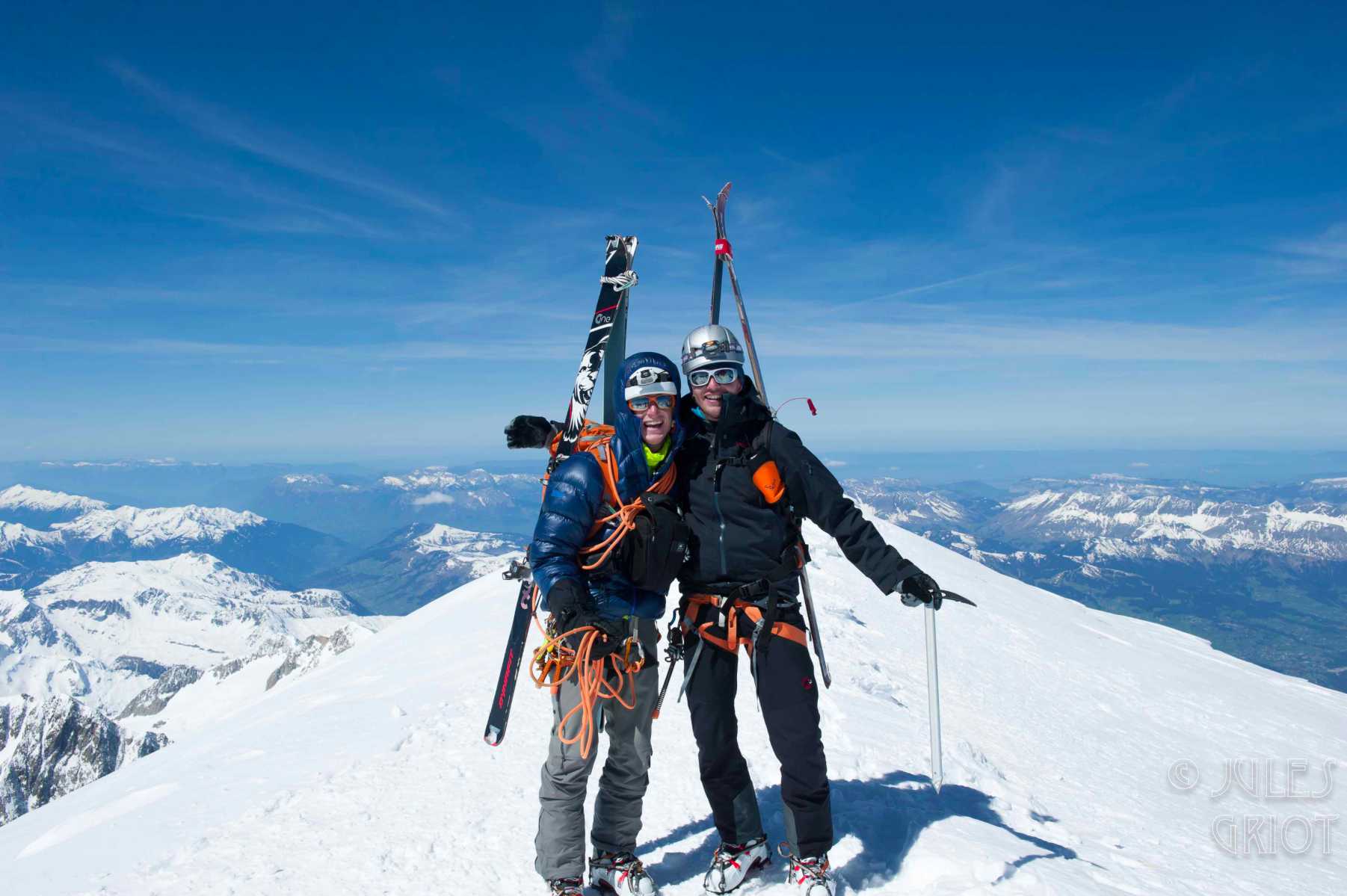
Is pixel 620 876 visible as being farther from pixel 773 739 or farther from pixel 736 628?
pixel 736 628

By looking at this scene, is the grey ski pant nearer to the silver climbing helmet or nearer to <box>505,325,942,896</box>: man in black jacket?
<box>505,325,942,896</box>: man in black jacket

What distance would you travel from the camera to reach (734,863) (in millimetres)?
5184

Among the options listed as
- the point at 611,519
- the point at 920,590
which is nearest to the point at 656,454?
the point at 611,519

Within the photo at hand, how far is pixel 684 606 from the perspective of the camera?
5.46 m

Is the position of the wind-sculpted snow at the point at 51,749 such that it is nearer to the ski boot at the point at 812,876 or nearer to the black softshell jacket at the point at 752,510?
the ski boot at the point at 812,876

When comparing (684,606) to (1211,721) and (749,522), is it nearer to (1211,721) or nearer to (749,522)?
(749,522)

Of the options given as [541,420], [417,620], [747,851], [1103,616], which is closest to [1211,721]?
[1103,616]

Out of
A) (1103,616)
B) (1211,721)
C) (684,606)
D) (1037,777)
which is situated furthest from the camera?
(1103,616)

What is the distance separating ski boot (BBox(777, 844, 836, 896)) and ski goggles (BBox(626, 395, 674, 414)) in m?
3.44

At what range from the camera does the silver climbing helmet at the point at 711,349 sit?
17.4 feet

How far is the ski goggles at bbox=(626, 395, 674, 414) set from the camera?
4.90 m

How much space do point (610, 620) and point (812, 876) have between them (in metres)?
2.39

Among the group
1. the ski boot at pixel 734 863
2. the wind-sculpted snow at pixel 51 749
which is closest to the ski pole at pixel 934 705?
the ski boot at pixel 734 863

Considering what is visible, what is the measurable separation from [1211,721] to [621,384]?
16.7 m
